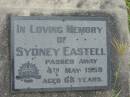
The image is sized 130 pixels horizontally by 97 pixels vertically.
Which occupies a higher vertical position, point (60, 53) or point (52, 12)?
point (52, 12)

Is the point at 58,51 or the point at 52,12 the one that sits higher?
the point at 52,12

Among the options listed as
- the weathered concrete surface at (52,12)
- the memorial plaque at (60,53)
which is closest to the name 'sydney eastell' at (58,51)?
the memorial plaque at (60,53)

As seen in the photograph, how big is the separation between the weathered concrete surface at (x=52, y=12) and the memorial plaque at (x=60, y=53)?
2.3 inches

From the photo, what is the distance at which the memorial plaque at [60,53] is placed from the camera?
409cm

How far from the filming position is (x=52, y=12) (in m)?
4.24

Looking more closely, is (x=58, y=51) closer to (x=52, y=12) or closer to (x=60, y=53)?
(x=60, y=53)

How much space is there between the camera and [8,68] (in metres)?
4.09

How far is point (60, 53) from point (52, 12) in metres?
0.40

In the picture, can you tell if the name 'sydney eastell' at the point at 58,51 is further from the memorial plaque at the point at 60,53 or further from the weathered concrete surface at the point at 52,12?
the weathered concrete surface at the point at 52,12

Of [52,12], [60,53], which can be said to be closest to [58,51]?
[60,53]

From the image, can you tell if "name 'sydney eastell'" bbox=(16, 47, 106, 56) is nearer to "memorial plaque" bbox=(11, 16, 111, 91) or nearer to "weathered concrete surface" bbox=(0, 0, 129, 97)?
"memorial plaque" bbox=(11, 16, 111, 91)

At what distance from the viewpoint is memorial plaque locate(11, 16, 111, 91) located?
161 inches

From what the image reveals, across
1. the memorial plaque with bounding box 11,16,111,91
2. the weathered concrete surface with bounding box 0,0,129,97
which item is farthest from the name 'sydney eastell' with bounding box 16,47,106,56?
the weathered concrete surface with bounding box 0,0,129,97

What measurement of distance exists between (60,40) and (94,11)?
473 millimetres
